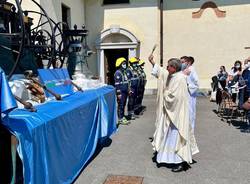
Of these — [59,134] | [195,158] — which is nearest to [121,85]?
[195,158]

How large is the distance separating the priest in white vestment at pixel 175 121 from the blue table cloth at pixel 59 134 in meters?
1.26

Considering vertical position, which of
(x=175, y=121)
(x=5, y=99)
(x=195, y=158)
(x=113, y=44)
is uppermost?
(x=113, y=44)

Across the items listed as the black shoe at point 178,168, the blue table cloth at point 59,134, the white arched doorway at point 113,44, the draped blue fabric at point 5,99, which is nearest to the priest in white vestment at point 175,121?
the black shoe at point 178,168

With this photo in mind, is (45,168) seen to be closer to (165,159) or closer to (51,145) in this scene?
(51,145)

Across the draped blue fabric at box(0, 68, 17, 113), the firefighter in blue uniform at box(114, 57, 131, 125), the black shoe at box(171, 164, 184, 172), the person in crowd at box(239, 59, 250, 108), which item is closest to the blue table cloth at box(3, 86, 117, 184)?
the draped blue fabric at box(0, 68, 17, 113)

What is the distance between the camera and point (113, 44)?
49.0 feet

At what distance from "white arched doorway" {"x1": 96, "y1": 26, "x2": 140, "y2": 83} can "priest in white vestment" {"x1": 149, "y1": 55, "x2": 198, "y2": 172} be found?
989 cm

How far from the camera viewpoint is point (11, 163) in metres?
3.27

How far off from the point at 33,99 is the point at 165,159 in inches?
89.8

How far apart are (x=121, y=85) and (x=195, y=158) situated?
11.0 feet

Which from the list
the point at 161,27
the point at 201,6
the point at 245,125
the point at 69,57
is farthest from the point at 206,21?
the point at 69,57

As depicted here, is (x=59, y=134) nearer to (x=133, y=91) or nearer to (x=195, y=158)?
(x=195, y=158)

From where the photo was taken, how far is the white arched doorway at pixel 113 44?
1465cm

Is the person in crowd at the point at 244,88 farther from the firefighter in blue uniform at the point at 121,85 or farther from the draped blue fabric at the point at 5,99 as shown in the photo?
the draped blue fabric at the point at 5,99
